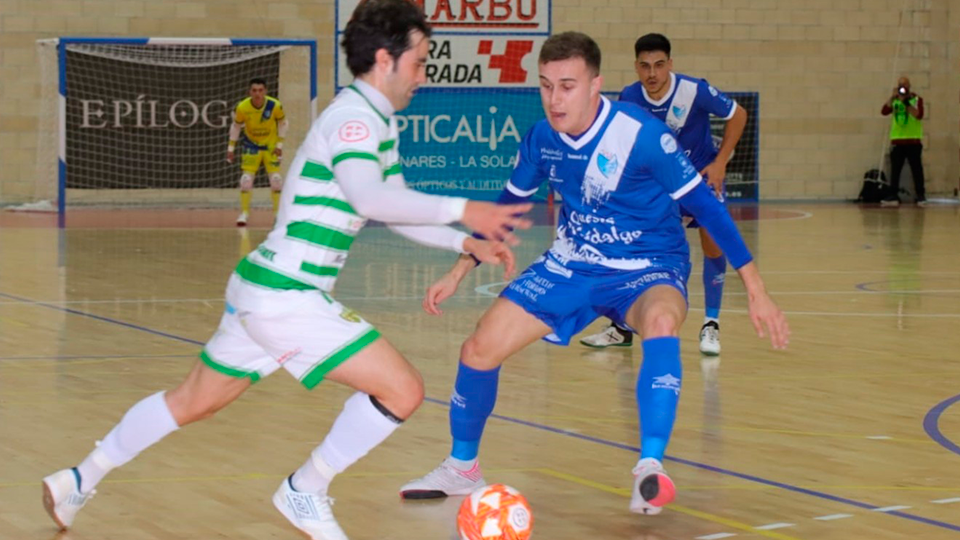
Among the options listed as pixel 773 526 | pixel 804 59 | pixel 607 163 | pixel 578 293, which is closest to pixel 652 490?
pixel 773 526

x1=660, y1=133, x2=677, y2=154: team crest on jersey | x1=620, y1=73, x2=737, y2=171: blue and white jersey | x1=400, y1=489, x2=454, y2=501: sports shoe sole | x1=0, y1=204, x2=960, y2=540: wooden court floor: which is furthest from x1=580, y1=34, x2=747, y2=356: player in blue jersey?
x1=400, y1=489, x2=454, y2=501: sports shoe sole

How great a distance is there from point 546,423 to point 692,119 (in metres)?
2.82

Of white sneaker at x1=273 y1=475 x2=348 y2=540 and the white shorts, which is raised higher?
the white shorts

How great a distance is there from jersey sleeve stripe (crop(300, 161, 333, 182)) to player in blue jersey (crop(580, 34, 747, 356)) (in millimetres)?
4151

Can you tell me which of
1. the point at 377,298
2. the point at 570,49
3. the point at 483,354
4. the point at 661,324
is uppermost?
the point at 570,49

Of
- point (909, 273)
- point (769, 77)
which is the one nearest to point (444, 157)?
point (769, 77)

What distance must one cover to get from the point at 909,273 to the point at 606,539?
909 centimetres

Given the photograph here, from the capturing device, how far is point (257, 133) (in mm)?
19484

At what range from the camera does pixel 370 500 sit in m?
4.81

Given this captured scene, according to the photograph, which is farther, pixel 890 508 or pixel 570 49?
pixel 570 49

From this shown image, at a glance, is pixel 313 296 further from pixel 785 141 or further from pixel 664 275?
pixel 785 141

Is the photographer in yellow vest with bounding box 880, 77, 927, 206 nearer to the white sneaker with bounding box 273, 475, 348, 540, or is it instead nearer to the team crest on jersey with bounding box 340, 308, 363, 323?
the team crest on jersey with bounding box 340, 308, 363, 323

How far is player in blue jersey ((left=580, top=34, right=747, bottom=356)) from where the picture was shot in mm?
8109

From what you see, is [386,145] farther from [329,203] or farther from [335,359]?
[335,359]
